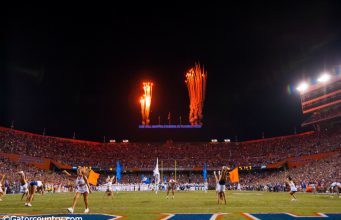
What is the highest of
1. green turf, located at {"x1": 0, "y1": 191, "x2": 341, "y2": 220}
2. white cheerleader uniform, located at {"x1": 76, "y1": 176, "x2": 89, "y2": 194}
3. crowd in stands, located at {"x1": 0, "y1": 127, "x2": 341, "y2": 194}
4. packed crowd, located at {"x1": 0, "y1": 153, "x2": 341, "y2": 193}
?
crowd in stands, located at {"x1": 0, "y1": 127, "x2": 341, "y2": 194}

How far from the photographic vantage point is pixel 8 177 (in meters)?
49.9

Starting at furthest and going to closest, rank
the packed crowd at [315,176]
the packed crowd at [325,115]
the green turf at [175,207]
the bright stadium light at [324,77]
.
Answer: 1. the packed crowd at [325,115]
2. the bright stadium light at [324,77]
3. the packed crowd at [315,176]
4. the green turf at [175,207]

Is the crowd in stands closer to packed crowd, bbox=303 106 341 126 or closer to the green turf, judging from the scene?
packed crowd, bbox=303 106 341 126

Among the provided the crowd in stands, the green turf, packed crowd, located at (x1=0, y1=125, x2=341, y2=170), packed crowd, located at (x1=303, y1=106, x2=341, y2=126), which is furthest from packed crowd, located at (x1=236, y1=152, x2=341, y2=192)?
the green turf

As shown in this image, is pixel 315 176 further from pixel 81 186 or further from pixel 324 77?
pixel 81 186

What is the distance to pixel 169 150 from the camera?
89.2 m

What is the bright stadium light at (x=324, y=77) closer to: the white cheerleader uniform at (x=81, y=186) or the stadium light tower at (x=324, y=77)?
the stadium light tower at (x=324, y=77)

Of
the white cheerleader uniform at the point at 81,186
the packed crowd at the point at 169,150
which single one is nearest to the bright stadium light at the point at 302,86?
the packed crowd at the point at 169,150

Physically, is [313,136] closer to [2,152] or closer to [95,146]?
[95,146]

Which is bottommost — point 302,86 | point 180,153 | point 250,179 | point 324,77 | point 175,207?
point 175,207

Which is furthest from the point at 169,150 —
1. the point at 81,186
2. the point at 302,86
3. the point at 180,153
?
the point at 81,186

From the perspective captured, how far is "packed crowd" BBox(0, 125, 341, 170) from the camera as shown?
228 feet

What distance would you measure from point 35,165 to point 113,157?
21622 mm

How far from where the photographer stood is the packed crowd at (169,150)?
6956 cm
